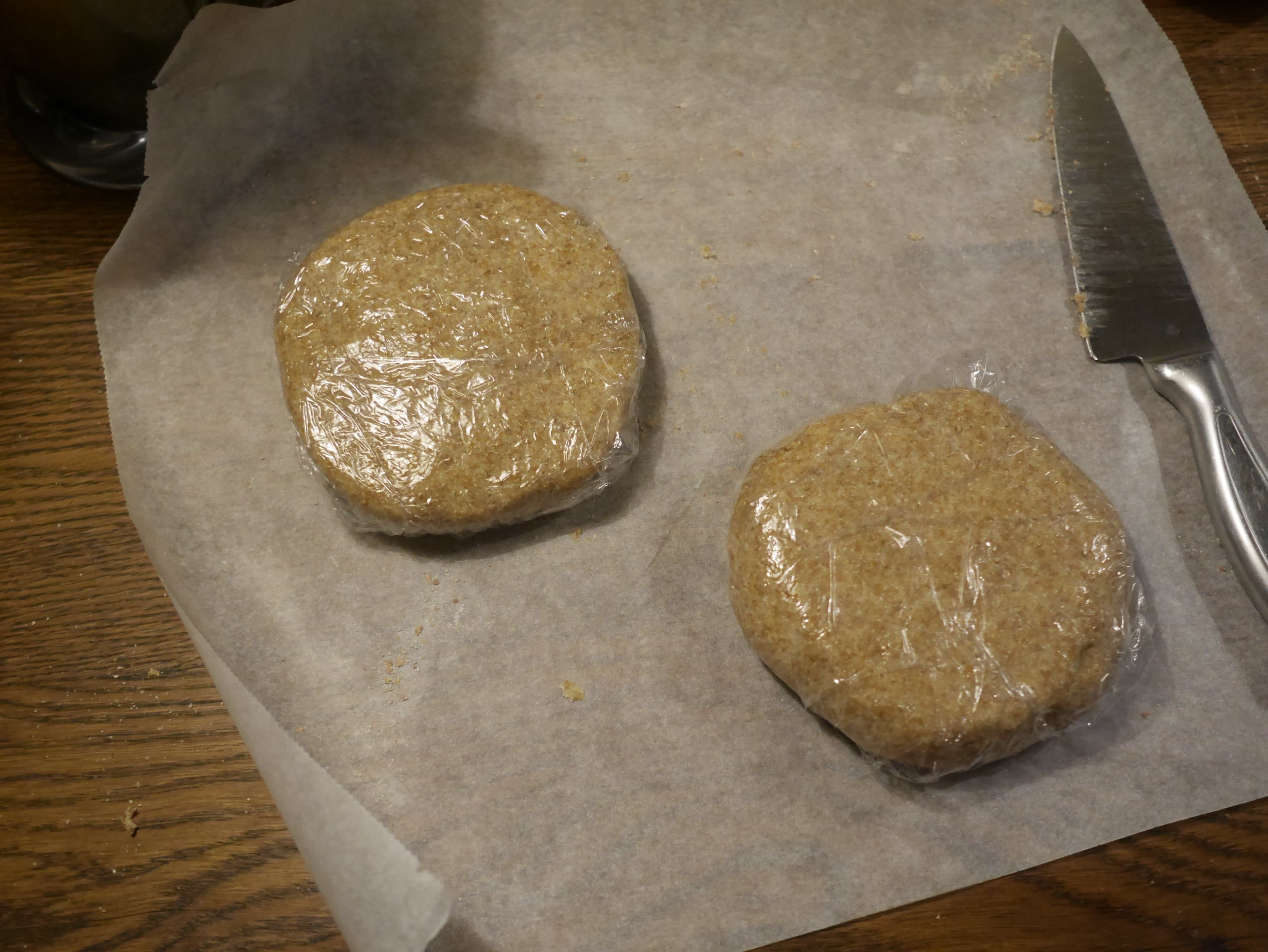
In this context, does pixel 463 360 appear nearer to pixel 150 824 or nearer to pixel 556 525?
pixel 556 525

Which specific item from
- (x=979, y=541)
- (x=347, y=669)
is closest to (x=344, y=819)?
(x=347, y=669)

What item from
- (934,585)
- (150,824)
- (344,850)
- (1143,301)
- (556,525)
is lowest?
(150,824)

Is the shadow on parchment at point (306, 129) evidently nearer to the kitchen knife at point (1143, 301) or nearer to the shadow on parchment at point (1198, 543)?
the kitchen knife at point (1143, 301)

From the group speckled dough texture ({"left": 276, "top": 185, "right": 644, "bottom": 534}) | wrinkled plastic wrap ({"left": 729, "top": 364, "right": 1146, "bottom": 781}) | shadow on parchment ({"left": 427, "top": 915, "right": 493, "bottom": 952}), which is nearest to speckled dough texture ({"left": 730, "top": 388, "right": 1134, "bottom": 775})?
wrinkled plastic wrap ({"left": 729, "top": 364, "right": 1146, "bottom": 781})

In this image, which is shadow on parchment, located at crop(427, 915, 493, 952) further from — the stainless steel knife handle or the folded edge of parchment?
the stainless steel knife handle

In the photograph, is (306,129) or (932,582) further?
(306,129)

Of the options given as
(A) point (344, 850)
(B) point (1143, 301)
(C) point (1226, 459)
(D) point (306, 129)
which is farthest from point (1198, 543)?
(D) point (306, 129)
